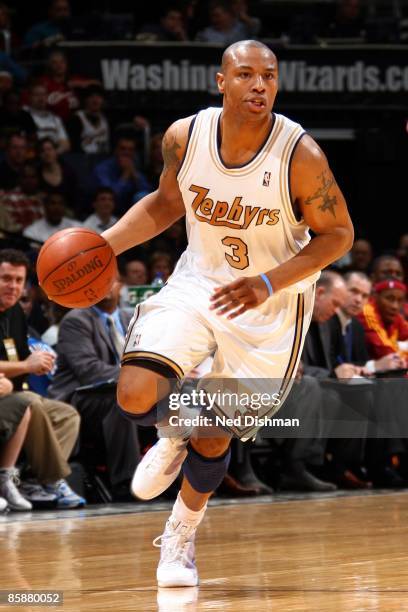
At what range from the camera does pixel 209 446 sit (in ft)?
13.4

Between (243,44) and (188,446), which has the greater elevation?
(243,44)

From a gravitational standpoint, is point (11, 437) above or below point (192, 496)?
below

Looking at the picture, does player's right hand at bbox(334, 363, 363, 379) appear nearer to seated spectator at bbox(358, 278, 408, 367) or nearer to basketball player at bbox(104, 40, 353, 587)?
seated spectator at bbox(358, 278, 408, 367)

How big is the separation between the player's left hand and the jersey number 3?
1.04 feet

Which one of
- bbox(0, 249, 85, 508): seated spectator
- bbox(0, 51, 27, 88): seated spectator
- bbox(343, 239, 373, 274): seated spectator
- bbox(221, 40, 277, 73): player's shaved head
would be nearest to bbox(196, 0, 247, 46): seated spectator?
bbox(0, 51, 27, 88): seated spectator

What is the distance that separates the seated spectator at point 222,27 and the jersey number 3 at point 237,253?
8.95m

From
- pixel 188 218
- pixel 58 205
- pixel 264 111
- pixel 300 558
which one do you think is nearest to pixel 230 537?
pixel 300 558

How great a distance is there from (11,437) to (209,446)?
Answer: 2.82 metres

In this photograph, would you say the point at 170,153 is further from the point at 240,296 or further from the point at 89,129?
the point at 89,129

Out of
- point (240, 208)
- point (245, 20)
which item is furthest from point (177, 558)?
point (245, 20)

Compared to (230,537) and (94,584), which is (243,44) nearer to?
(94,584)

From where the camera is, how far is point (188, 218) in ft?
13.8

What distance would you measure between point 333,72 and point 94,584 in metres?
9.29

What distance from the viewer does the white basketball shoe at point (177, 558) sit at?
3939mm
